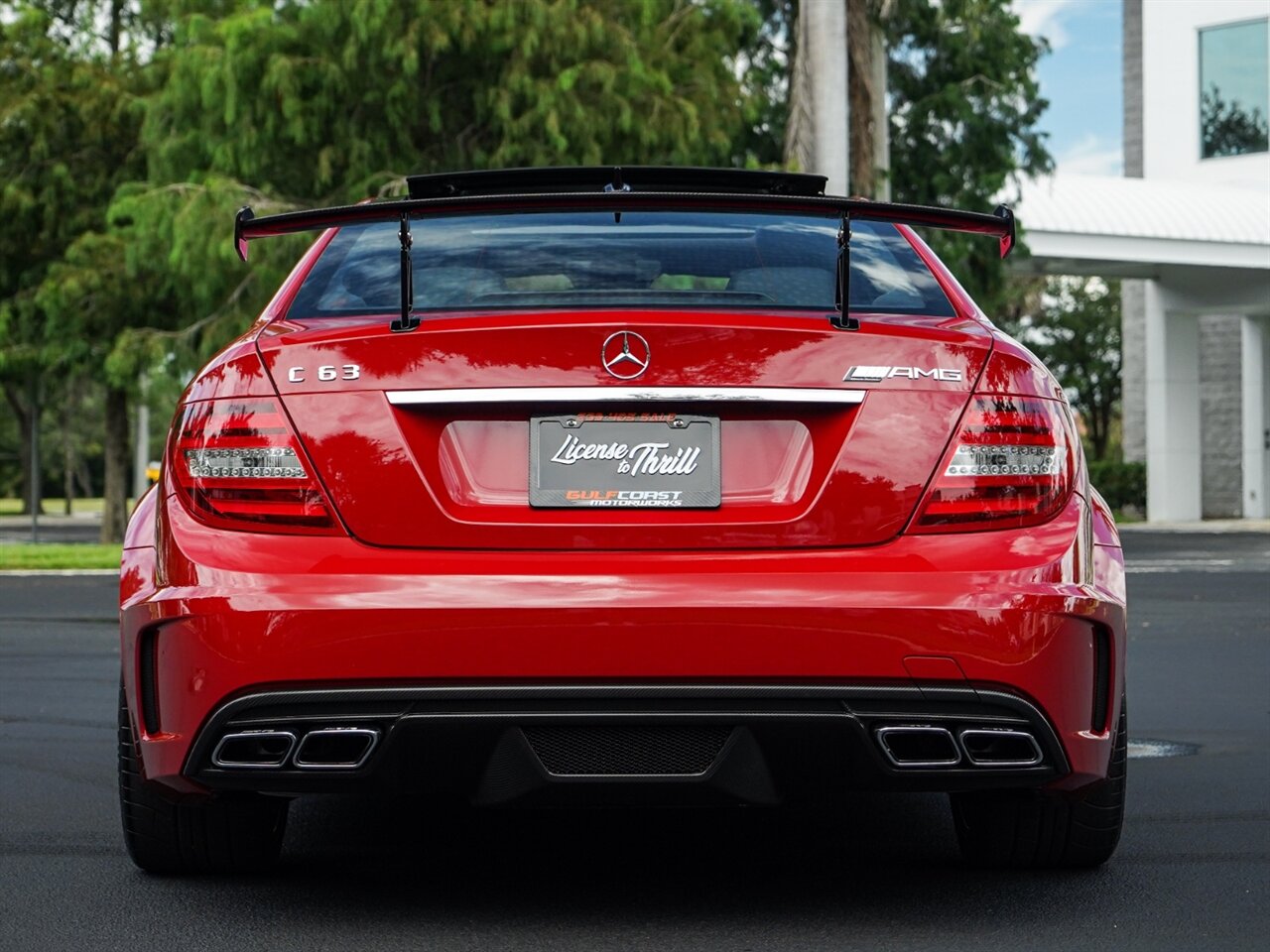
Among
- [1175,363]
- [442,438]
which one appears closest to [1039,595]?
[442,438]

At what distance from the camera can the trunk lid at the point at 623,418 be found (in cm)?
395

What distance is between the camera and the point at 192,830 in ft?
15.4

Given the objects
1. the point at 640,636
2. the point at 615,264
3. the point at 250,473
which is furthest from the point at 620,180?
the point at 640,636

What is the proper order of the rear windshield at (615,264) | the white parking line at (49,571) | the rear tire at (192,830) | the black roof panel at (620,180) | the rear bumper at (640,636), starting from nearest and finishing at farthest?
the rear bumper at (640,636)
the rear windshield at (615,264)
the rear tire at (192,830)
the black roof panel at (620,180)
the white parking line at (49,571)

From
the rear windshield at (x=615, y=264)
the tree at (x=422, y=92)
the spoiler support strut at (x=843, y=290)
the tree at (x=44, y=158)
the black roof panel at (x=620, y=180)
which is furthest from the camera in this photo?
the tree at (x=44, y=158)

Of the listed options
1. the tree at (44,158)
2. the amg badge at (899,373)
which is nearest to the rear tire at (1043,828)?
the amg badge at (899,373)

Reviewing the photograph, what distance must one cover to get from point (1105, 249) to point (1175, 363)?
459cm

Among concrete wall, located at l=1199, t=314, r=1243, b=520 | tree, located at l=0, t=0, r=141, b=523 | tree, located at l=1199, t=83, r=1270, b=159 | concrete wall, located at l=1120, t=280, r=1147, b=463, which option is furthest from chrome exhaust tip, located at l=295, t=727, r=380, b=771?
concrete wall, located at l=1120, t=280, r=1147, b=463

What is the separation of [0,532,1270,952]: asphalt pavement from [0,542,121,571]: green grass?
16355 mm

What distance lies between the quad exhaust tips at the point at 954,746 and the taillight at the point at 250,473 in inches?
47.1

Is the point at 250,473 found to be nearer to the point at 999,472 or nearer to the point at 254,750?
the point at 254,750

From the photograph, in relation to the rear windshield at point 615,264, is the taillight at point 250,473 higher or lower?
lower

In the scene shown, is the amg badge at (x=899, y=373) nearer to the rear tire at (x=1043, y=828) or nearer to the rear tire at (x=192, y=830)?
the rear tire at (x=1043, y=828)

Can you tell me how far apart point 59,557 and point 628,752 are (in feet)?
68.8
